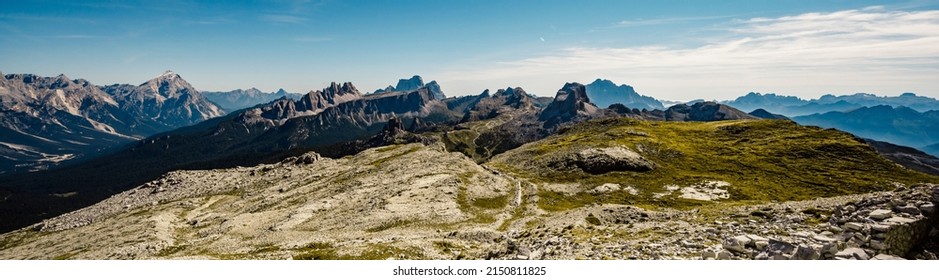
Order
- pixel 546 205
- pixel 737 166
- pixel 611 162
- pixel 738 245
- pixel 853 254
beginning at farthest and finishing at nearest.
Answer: pixel 611 162
pixel 737 166
pixel 546 205
pixel 738 245
pixel 853 254

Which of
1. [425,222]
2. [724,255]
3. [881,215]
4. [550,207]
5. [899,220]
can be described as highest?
[899,220]

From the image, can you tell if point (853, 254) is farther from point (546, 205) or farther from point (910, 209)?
point (546, 205)

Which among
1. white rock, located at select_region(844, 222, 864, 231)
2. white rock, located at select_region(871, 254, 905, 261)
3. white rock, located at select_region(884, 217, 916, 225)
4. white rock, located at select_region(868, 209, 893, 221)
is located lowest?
white rock, located at select_region(871, 254, 905, 261)

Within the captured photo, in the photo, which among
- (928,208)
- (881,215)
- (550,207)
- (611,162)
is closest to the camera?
(928,208)

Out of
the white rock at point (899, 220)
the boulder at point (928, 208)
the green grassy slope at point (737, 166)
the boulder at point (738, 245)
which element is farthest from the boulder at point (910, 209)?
the green grassy slope at point (737, 166)

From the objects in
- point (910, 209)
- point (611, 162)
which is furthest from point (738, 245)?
point (611, 162)

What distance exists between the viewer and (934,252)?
20781mm

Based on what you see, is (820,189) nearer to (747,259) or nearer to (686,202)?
(686,202)

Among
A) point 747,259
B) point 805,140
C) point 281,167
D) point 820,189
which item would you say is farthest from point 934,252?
point 281,167

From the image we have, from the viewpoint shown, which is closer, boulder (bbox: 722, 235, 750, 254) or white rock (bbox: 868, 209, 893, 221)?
boulder (bbox: 722, 235, 750, 254)

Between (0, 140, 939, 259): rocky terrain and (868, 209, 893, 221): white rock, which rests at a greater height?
(868, 209, 893, 221): white rock

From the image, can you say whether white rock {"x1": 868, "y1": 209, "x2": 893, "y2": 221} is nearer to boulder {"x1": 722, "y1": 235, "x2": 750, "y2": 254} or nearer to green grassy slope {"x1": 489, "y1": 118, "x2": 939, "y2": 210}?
boulder {"x1": 722, "y1": 235, "x2": 750, "y2": 254}

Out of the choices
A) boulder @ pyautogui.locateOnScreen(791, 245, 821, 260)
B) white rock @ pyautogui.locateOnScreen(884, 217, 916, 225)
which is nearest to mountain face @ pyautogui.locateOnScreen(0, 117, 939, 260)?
boulder @ pyautogui.locateOnScreen(791, 245, 821, 260)
